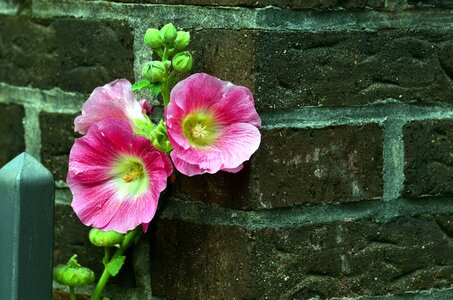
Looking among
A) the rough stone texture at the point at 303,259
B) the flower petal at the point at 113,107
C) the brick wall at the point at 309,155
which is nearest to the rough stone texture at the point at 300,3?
the brick wall at the point at 309,155

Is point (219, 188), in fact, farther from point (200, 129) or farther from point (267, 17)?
point (267, 17)

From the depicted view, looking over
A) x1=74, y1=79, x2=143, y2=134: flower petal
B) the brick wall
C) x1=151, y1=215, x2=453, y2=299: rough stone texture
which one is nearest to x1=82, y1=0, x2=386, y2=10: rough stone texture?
the brick wall

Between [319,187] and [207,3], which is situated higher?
[207,3]

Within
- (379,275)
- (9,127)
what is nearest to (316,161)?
(379,275)

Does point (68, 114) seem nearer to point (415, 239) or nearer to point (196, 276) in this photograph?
point (196, 276)

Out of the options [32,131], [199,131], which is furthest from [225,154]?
[32,131]

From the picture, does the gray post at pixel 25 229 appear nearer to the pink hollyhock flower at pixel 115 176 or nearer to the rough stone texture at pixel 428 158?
the pink hollyhock flower at pixel 115 176
